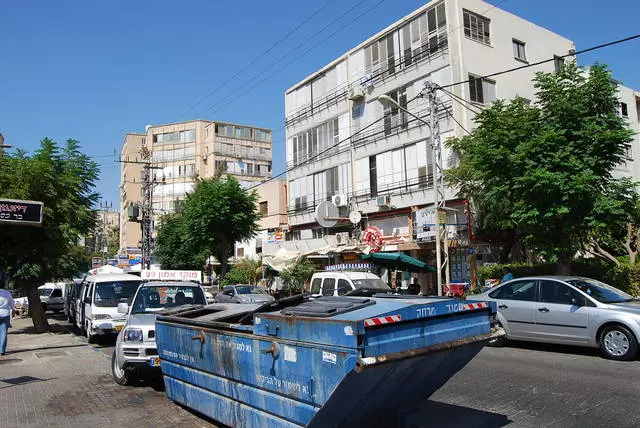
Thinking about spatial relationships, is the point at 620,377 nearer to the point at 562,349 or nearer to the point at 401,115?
the point at 562,349

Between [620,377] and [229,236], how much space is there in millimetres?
29290

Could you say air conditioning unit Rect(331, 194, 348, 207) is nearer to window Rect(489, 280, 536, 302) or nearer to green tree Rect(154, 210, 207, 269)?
green tree Rect(154, 210, 207, 269)

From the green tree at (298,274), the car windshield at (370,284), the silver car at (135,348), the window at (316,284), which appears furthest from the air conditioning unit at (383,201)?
the silver car at (135,348)

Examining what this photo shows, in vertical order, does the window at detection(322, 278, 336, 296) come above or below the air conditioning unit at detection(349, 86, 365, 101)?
below

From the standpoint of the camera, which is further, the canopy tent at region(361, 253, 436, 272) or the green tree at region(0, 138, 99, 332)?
the canopy tent at region(361, 253, 436, 272)

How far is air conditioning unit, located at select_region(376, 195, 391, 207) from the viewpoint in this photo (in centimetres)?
2823

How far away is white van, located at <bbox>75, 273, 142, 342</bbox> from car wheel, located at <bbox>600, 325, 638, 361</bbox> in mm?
11139

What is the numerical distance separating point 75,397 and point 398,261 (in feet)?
52.8

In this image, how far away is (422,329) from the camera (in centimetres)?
493

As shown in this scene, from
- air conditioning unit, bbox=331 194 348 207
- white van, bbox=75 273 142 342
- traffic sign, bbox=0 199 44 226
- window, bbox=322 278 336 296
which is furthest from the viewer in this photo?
air conditioning unit, bbox=331 194 348 207

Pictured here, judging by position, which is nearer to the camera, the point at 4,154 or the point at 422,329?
the point at 422,329

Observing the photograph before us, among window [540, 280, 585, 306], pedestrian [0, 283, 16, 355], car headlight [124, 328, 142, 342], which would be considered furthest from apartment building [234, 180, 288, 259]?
car headlight [124, 328, 142, 342]

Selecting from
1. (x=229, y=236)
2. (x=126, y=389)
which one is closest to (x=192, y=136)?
(x=229, y=236)

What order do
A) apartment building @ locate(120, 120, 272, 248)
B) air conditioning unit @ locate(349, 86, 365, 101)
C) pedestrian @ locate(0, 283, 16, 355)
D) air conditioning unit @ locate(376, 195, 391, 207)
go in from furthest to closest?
1. apartment building @ locate(120, 120, 272, 248)
2. air conditioning unit @ locate(349, 86, 365, 101)
3. air conditioning unit @ locate(376, 195, 391, 207)
4. pedestrian @ locate(0, 283, 16, 355)
